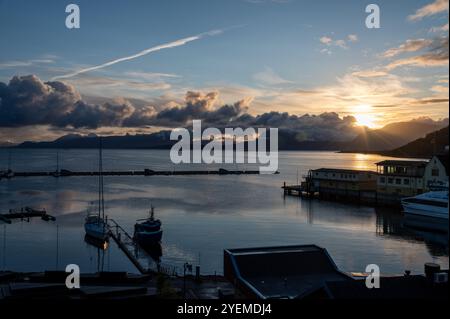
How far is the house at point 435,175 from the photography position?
50391mm

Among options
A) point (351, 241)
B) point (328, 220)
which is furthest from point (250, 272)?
point (328, 220)

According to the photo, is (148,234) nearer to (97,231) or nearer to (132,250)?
(132,250)

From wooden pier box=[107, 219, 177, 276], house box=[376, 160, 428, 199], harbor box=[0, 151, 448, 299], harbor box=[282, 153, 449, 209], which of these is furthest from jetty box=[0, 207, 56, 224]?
house box=[376, 160, 428, 199]

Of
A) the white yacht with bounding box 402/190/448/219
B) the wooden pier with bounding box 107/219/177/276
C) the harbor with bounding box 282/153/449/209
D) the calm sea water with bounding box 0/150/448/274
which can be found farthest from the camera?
the harbor with bounding box 282/153/449/209

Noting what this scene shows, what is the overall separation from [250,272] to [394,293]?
8.48 metres

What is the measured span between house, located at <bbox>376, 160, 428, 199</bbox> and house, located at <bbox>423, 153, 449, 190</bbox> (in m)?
1.09

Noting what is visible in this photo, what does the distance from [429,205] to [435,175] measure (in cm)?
775

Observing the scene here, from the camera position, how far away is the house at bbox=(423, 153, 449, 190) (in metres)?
50.4

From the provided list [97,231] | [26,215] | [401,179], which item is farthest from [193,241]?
[401,179]

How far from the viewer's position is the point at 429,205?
46.4 m

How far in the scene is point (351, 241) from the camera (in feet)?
119

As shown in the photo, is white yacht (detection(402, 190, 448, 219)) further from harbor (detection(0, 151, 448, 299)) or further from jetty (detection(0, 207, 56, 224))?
jetty (detection(0, 207, 56, 224))
